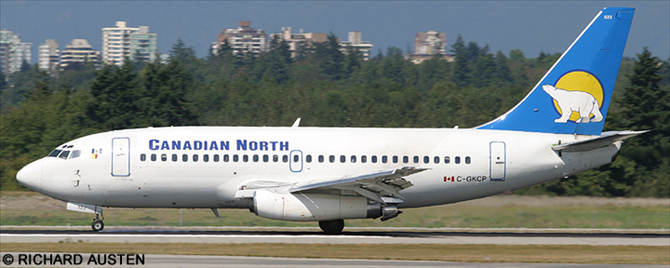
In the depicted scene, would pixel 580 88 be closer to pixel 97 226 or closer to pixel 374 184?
pixel 374 184

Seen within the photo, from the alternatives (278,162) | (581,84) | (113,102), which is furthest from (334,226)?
(113,102)

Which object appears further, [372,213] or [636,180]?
[636,180]

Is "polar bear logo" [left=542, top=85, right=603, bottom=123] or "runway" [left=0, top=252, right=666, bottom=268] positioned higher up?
"polar bear logo" [left=542, top=85, right=603, bottom=123]

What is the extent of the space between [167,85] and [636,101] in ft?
126

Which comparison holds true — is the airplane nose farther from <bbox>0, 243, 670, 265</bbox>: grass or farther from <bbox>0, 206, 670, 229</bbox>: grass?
<bbox>0, 206, 670, 229</bbox>: grass

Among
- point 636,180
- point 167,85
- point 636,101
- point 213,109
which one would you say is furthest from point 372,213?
point 213,109

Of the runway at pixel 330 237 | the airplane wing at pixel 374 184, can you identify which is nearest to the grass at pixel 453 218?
the runway at pixel 330 237

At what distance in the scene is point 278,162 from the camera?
3166cm

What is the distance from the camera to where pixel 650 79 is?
66.0 meters

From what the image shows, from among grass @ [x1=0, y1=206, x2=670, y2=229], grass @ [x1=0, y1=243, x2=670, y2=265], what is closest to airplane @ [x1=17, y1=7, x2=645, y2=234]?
grass @ [x1=0, y1=206, x2=670, y2=229]

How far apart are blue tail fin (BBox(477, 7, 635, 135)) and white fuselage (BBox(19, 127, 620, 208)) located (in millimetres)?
567

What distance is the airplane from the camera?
31.0 metres

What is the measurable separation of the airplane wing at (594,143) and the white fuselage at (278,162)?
319mm

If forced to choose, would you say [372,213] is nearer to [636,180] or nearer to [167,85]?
[636,180]
